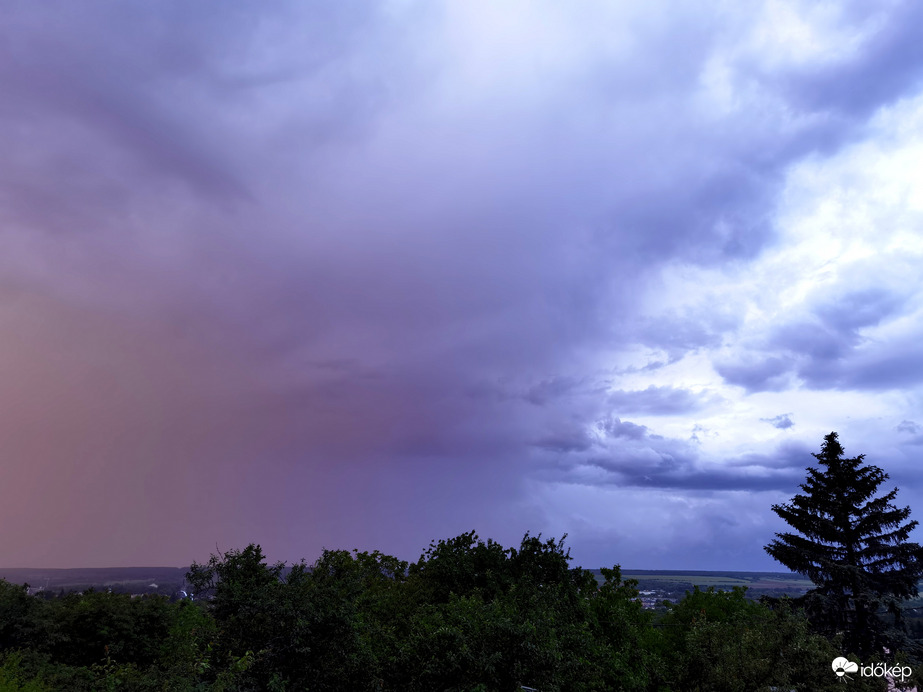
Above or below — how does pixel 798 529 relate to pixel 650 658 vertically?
above

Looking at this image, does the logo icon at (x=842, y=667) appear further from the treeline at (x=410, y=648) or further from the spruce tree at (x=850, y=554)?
the spruce tree at (x=850, y=554)

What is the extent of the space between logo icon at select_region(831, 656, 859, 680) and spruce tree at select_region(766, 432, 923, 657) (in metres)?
26.1

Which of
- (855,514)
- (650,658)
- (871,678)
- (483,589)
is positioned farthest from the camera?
(855,514)

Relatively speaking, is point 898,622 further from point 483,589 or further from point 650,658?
point 483,589

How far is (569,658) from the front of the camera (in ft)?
77.3

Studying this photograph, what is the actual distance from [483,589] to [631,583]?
38.9 ft

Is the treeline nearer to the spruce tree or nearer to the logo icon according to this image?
the logo icon

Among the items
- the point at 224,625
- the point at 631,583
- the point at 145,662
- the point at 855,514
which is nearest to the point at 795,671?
the point at 224,625

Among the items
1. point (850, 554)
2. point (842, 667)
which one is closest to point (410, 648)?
point (842, 667)

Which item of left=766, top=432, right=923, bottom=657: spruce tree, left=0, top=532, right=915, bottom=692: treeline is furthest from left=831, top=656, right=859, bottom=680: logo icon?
left=766, top=432, right=923, bottom=657: spruce tree

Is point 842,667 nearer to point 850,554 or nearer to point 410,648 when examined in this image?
point 410,648

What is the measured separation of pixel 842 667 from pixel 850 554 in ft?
99.4

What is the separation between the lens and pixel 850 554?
149ft

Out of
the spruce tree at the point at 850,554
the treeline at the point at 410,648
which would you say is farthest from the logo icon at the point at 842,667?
the spruce tree at the point at 850,554
